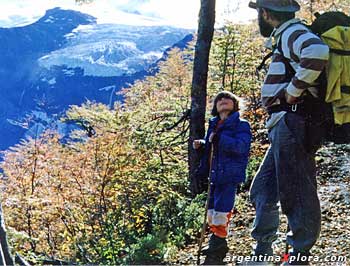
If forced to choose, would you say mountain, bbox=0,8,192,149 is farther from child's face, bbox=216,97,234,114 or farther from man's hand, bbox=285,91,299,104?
man's hand, bbox=285,91,299,104

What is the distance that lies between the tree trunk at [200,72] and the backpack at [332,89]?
4.41 m

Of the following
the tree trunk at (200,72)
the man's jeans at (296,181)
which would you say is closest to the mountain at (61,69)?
the tree trunk at (200,72)

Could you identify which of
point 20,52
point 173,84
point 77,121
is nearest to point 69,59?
point 20,52

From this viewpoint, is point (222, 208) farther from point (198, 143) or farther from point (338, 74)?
point (338, 74)

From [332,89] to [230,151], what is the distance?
4.90ft

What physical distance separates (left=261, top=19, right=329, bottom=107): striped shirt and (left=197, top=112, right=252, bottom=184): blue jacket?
1.13 meters

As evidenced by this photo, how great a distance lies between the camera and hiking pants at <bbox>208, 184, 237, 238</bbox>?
14.0 ft

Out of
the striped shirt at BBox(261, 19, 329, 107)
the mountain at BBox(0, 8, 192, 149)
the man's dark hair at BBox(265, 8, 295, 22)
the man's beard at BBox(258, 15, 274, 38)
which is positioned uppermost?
the man's dark hair at BBox(265, 8, 295, 22)

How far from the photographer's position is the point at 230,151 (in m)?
4.28

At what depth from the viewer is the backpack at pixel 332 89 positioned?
2.90m

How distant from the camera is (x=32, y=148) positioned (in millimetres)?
22328

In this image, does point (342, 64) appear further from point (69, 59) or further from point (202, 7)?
point (69, 59)

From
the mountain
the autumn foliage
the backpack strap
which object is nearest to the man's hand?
the backpack strap

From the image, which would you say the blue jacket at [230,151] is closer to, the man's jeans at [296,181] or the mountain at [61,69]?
the man's jeans at [296,181]
